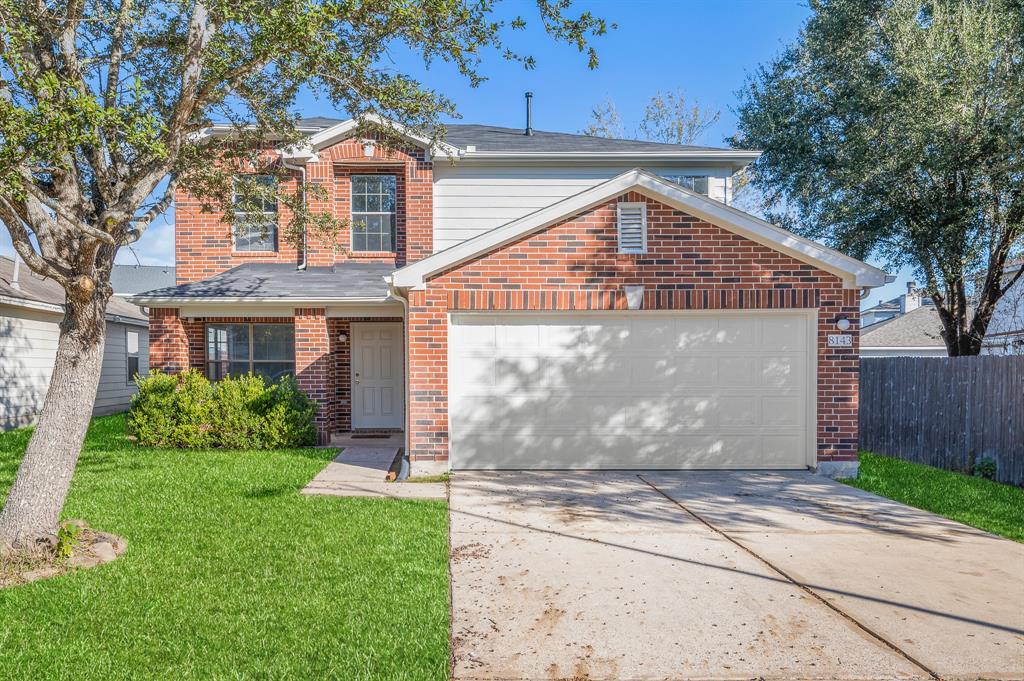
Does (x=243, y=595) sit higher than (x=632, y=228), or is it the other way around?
(x=632, y=228)

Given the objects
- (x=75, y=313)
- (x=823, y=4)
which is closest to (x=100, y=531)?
(x=75, y=313)

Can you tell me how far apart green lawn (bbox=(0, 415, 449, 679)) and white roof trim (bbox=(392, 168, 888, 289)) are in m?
3.25

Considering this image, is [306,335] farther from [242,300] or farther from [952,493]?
[952,493]

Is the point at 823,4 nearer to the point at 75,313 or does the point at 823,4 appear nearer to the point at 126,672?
the point at 75,313

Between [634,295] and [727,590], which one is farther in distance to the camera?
[634,295]

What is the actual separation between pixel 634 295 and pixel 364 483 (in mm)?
4339

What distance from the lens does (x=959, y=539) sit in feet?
19.3

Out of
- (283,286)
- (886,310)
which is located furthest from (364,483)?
(886,310)

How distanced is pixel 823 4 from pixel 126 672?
50.1 ft

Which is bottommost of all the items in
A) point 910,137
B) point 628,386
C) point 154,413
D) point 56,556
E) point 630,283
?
point 56,556

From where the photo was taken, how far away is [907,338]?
2572 centimetres

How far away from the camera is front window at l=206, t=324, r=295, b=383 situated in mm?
12445

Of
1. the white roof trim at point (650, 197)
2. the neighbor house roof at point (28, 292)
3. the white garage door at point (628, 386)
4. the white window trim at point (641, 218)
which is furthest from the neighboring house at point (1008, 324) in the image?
the neighbor house roof at point (28, 292)

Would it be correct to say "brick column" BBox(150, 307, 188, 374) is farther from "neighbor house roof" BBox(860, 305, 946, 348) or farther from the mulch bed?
"neighbor house roof" BBox(860, 305, 946, 348)
